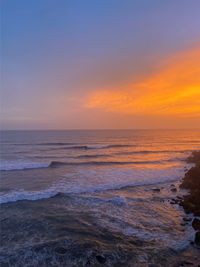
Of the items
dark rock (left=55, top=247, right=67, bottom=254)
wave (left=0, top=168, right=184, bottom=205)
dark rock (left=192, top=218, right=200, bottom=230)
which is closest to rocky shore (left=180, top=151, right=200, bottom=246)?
dark rock (left=192, top=218, right=200, bottom=230)

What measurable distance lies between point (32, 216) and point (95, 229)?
10.8 ft

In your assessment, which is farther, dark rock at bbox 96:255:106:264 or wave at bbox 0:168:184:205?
wave at bbox 0:168:184:205

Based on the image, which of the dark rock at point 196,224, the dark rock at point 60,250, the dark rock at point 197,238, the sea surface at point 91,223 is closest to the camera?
the sea surface at point 91,223

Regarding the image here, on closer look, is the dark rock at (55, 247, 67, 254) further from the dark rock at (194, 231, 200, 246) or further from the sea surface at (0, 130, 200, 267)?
the dark rock at (194, 231, 200, 246)

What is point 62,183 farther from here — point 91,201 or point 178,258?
point 178,258

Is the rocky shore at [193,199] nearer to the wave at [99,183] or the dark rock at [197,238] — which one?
the dark rock at [197,238]

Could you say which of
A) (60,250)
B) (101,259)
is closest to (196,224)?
(101,259)

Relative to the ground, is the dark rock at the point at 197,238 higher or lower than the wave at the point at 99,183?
higher

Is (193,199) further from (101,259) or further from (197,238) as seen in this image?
(101,259)

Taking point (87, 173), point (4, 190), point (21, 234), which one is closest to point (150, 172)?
point (87, 173)

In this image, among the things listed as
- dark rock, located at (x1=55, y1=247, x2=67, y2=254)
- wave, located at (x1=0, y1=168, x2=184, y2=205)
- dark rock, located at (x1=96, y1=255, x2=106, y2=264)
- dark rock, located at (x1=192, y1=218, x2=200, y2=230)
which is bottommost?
dark rock, located at (x1=96, y1=255, x2=106, y2=264)

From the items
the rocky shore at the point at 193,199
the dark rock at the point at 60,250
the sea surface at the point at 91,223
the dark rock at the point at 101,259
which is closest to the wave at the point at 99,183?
the sea surface at the point at 91,223

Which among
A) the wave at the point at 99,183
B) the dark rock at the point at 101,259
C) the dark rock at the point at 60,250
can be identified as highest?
the wave at the point at 99,183

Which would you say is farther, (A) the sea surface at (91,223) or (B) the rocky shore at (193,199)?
(B) the rocky shore at (193,199)
